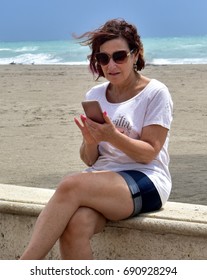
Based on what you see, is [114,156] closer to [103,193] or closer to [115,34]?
[103,193]

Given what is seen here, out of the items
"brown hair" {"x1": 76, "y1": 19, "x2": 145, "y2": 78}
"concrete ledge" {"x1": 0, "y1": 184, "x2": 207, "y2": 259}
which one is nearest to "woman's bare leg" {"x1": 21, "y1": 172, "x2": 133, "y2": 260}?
"concrete ledge" {"x1": 0, "y1": 184, "x2": 207, "y2": 259}

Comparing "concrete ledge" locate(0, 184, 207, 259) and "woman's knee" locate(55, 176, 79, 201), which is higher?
"woman's knee" locate(55, 176, 79, 201)

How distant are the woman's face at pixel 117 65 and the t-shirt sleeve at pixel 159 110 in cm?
24

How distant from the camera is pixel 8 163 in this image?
8305 millimetres

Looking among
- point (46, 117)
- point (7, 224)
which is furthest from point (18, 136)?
point (7, 224)

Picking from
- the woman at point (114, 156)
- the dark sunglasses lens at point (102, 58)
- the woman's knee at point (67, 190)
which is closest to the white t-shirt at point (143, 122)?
the woman at point (114, 156)

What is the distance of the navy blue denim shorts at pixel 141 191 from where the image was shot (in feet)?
10.8

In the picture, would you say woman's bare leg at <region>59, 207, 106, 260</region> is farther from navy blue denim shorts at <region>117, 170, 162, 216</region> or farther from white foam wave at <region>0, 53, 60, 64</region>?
white foam wave at <region>0, 53, 60, 64</region>

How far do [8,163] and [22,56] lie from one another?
33.8 m

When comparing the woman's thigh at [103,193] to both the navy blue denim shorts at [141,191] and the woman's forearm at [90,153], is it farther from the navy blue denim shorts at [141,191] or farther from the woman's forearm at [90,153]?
the woman's forearm at [90,153]

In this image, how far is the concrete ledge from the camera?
3.27 metres

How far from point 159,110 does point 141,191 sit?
446mm

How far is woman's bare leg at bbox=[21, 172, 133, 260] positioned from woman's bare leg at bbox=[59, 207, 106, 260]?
0.09 ft

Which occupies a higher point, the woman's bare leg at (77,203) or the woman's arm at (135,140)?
the woman's arm at (135,140)
